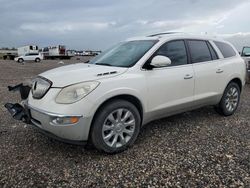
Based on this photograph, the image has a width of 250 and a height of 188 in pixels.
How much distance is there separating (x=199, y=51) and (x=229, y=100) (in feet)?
4.57

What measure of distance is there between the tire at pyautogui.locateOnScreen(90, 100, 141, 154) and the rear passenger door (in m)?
1.47

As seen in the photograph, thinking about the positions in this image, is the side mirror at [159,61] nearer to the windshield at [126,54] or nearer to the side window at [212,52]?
the windshield at [126,54]

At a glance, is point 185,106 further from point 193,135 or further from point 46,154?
point 46,154

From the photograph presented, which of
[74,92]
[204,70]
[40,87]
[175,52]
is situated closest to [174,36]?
[175,52]

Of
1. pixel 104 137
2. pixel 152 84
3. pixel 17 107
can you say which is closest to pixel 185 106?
pixel 152 84

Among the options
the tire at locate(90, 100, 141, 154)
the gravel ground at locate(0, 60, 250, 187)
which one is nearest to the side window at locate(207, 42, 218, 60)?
the gravel ground at locate(0, 60, 250, 187)

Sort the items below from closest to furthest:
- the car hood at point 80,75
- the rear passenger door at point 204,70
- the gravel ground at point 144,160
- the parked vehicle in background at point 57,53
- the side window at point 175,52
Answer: the gravel ground at point 144,160 → the car hood at point 80,75 → the side window at point 175,52 → the rear passenger door at point 204,70 → the parked vehicle in background at point 57,53

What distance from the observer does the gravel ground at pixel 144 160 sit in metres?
2.96

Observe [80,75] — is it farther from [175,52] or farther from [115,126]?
[175,52]

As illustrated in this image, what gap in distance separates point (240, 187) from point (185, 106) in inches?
72.6

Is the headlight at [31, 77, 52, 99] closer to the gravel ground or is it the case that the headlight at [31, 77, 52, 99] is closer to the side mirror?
the gravel ground

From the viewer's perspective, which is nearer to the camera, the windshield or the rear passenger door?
the windshield

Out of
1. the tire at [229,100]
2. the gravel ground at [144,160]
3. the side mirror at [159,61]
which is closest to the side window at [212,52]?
the tire at [229,100]

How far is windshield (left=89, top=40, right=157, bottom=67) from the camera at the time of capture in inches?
157
